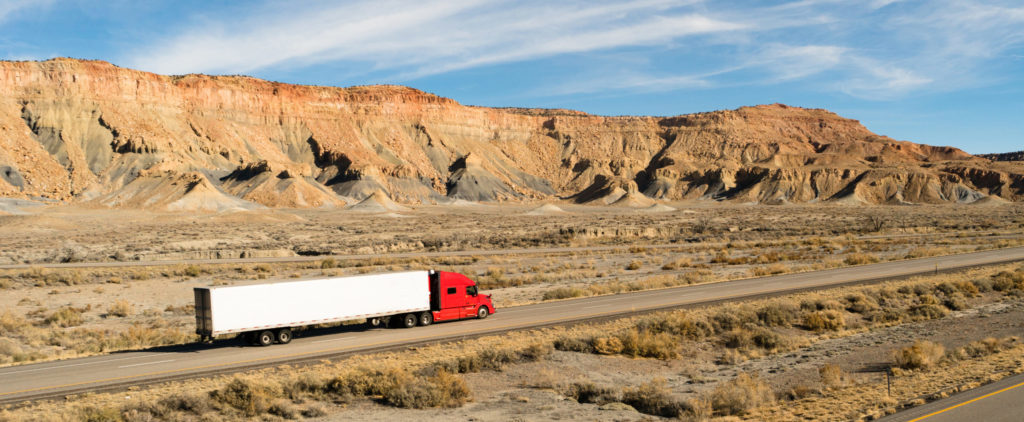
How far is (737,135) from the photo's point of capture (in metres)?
196

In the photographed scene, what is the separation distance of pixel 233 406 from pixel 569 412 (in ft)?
19.0

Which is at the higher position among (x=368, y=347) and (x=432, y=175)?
(x=432, y=175)

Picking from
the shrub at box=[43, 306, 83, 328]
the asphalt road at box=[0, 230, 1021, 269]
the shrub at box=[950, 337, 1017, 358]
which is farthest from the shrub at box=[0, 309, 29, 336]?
the shrub at box=[950, 337, 1017, 358]

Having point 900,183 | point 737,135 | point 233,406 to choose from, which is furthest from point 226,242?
point 737,135

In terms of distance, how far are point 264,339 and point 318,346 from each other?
4.81 ft

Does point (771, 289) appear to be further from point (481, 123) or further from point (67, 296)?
point (481, 123)

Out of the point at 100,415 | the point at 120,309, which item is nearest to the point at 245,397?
the point at 100,415

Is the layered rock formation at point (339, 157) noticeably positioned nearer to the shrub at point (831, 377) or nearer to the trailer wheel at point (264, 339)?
the trailer wheel at point (264, 339)

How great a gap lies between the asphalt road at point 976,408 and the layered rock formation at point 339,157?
103552 mm

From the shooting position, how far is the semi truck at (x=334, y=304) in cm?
1875

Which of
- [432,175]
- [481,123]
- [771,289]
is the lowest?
[771,289]

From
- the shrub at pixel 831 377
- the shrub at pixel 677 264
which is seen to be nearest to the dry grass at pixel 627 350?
the shrub at pixel 831 377

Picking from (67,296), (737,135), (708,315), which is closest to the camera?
(708,315)

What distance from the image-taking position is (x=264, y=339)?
19.3 m
